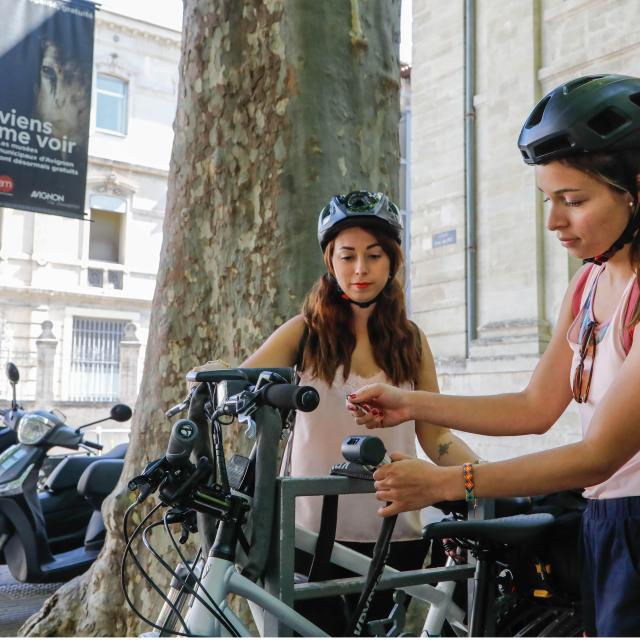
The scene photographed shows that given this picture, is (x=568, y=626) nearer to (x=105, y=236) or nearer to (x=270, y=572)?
(x=270, y=572)

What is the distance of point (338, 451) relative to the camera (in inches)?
88.0

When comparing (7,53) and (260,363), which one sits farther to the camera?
(7,53)

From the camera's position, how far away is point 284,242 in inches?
146

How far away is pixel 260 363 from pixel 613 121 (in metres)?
1.10

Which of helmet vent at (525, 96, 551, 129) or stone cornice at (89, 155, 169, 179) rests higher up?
stone cornice at (89, 155, 169, 179)

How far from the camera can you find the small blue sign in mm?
13164

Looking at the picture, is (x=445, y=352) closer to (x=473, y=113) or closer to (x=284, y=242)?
(x=473, y=113)

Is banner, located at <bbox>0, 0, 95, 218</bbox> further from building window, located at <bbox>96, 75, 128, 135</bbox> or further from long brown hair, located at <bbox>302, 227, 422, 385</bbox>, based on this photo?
building window, located at <bbox>96, 75, 128, 135</bbox>

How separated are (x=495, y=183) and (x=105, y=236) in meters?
12.2

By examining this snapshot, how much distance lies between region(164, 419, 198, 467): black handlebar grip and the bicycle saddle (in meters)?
0.73

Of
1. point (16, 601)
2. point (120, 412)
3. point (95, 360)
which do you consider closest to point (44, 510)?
point (16, 601)

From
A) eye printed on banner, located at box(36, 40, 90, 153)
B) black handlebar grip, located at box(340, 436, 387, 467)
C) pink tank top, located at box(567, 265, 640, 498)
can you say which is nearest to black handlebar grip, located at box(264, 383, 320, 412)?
black handlebar grip, located at box(340, 436, 387, 467)

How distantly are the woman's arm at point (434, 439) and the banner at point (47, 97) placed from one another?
655 centimetres

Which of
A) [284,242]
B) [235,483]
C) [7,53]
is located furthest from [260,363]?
[7,53]
